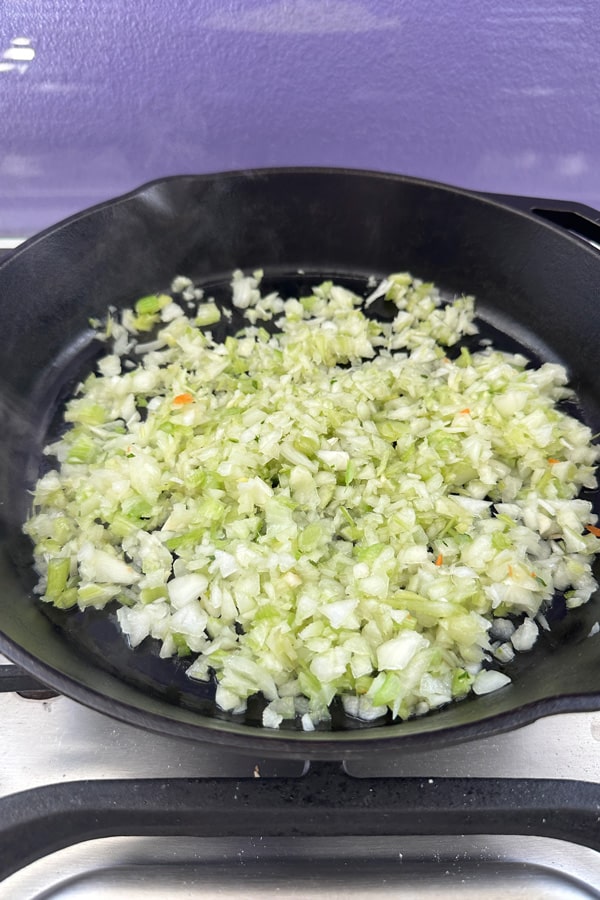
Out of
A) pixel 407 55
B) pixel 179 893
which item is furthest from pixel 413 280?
pixel 179 893

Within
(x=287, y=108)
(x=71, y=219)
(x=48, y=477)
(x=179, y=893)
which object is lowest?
(x=179, y=893)

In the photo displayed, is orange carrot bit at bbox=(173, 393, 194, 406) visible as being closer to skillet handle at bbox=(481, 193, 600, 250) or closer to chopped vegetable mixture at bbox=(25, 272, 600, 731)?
chopped vegetable mixture at bbox=(25, 272, 600, 731)

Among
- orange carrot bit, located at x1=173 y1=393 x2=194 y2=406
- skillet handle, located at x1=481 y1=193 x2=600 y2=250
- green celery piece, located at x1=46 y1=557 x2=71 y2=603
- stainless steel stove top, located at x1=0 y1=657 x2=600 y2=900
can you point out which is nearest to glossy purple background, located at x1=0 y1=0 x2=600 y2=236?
skillet handle, located at x1=481 y1=193 x2=600 y2=250

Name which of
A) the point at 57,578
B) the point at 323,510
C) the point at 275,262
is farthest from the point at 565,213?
the point at 57,578

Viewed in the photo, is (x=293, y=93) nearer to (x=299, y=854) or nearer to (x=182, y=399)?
(x=182, y=399)

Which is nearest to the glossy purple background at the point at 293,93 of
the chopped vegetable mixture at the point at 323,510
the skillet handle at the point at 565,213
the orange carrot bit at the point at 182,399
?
the skillet handle at the point at 565,213

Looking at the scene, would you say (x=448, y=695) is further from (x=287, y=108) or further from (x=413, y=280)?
(x=287, y=108)

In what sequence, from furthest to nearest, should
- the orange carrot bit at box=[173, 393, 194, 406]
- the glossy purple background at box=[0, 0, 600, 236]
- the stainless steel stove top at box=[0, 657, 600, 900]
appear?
the glossy purple background at box=[0, 0, 600, 236], the orange carrot bit at box=[173, 393, 194, 406], the stainless steel stove top at box=[0, 657, 600, 900]
